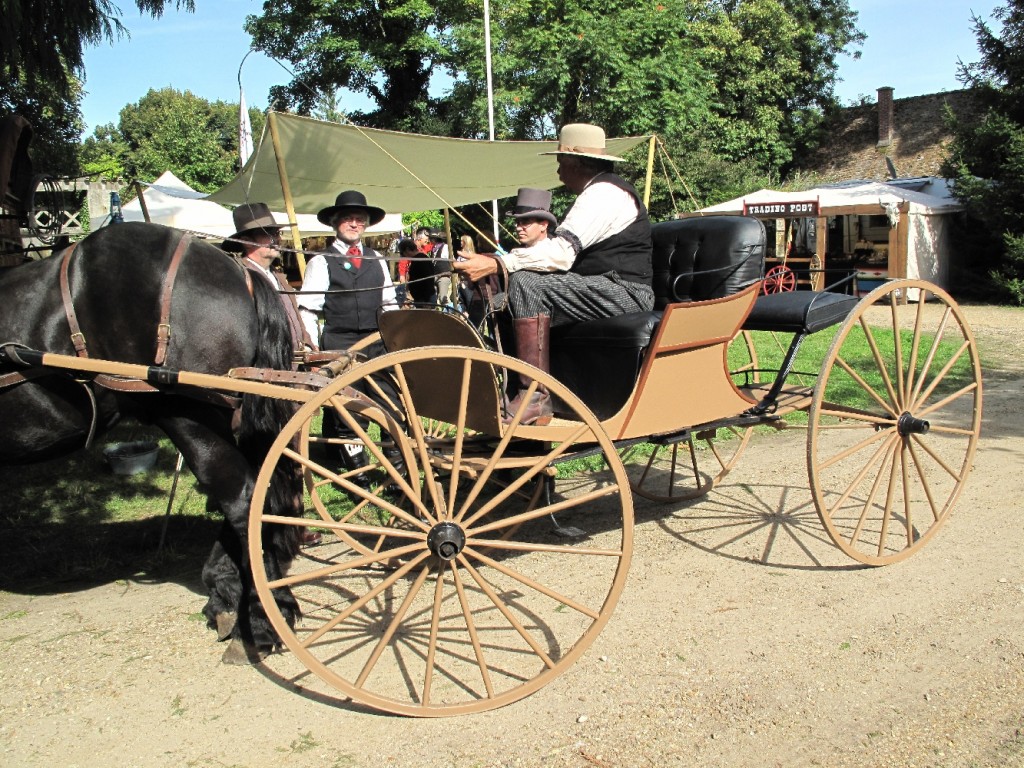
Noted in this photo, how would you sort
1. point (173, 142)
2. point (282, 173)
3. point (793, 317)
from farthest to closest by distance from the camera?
point (173, 142) → point (282, 173) → point (793, 317)

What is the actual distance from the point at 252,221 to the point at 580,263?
2.37m

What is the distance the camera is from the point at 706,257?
15.5 feet

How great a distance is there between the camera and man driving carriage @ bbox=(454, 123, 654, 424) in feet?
12.8

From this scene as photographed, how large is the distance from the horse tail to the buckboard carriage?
0.02 metres

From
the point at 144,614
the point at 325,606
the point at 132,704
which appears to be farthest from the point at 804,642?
the point at 144,614

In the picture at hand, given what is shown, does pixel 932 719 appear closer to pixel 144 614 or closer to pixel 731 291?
pixel 731 291

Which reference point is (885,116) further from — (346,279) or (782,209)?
(346,279)

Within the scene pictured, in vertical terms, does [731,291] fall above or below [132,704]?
above

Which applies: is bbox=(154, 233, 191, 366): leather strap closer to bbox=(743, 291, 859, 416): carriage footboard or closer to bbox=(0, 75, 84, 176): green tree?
bbox=(743, 291, 859, 416): carriage footboard

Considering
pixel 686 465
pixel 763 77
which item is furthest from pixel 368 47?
pixel 686 465

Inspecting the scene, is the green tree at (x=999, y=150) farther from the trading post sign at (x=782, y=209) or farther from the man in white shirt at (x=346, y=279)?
the man in white shirt at (x=346, y=279)

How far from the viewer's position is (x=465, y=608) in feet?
10.2

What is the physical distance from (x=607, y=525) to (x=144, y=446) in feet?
11.7

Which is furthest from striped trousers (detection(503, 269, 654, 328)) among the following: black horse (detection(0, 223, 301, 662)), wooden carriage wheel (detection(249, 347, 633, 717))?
black horse (detection(0, 223, 301, 662))
